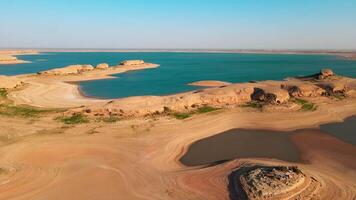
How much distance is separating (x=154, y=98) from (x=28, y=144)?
558 inches

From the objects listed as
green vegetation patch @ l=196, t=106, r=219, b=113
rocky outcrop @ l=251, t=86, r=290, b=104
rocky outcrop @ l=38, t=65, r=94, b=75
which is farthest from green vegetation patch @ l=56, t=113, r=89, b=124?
rocky outcrop @ l=38, t=65, r=94, b=75

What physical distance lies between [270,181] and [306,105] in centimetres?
2293

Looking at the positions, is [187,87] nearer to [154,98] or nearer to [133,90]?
[133,90]

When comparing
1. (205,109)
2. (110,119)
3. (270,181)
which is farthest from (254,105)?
(270,181)

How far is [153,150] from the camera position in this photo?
24.2 meters

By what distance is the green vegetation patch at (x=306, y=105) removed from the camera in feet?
121

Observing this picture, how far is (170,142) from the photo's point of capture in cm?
2619

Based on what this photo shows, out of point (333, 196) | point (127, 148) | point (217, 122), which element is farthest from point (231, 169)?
point (217, 122)

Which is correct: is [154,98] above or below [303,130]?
above

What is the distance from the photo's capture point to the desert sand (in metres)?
17.8

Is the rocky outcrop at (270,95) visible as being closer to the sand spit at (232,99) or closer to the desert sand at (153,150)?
the sand spit at (232,99)

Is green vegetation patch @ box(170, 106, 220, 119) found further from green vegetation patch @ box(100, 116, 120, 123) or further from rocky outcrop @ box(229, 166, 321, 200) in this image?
rocky outcrop @ box(229, 166, 321, 200)

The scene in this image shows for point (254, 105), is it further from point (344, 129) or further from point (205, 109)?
point (344, 129)

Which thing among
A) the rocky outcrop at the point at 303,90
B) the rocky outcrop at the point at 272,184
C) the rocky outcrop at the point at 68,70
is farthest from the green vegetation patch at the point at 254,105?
the rocky outcrop at the point at 68,70
